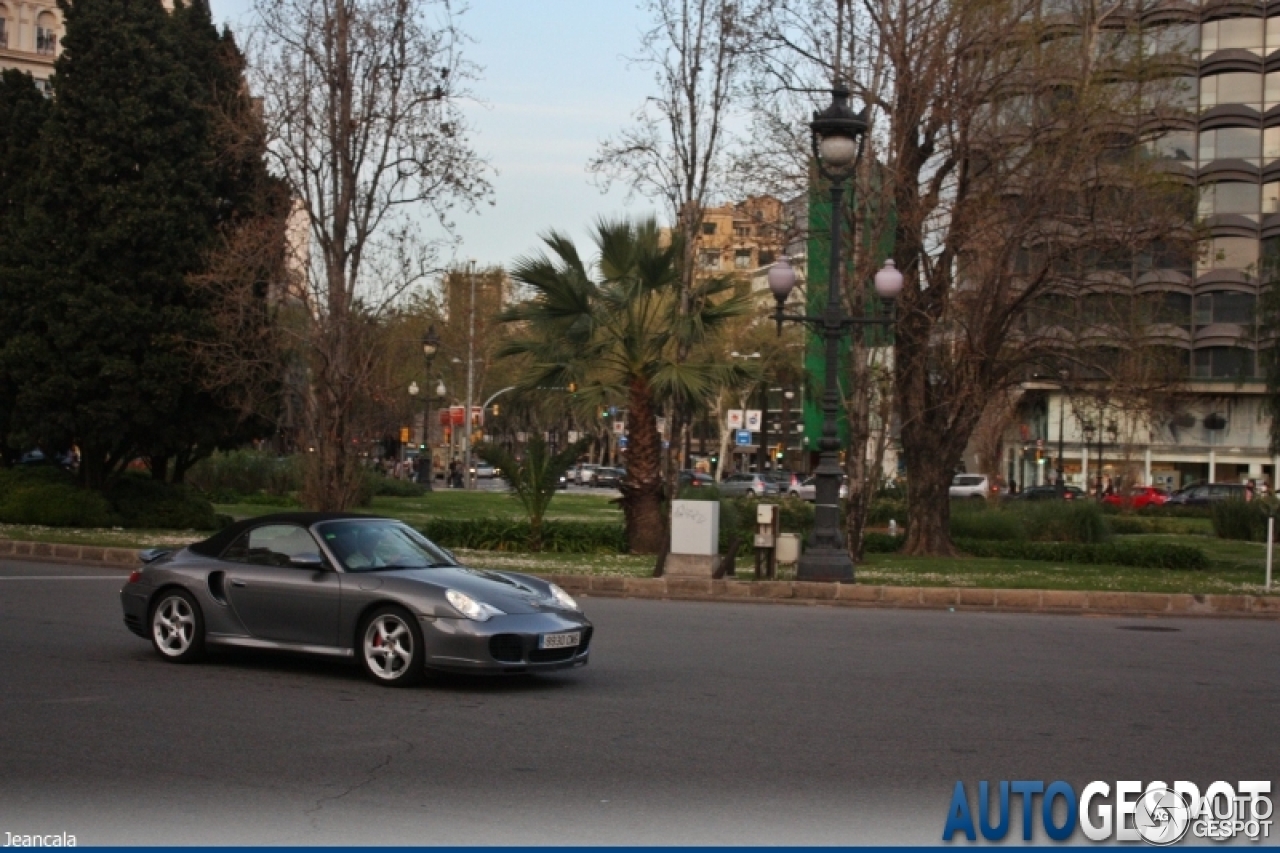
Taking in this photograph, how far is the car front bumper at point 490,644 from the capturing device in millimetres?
10625

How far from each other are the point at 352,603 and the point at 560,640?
62.6 inches

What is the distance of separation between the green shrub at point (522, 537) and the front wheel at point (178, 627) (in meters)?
15.5

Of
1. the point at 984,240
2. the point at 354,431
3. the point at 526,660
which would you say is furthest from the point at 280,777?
the point at 984,240

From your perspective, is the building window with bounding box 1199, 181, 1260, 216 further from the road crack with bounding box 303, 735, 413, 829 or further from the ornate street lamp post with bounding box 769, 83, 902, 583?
the road crack with bounding box 303, 735, 413, 829

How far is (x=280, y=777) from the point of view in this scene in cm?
799

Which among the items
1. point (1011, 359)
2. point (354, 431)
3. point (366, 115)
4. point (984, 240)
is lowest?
point (354, 431)

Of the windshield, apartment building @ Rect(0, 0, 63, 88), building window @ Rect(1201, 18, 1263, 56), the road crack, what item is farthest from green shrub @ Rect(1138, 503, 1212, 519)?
apartment building @ Rect(0, 0, 63, 88)

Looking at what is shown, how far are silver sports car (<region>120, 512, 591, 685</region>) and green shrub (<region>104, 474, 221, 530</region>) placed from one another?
62.1ft

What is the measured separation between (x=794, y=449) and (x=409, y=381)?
5372cm

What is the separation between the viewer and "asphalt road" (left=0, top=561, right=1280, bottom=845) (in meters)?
7.21

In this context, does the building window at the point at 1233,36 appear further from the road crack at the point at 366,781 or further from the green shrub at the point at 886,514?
the road crack at the point at 366,781

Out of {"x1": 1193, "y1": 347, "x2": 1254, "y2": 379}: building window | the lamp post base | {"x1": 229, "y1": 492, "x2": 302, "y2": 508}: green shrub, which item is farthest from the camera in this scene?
{"x1": 1193, "y1": 347, "x2": 1254, "y2": 379}: building window

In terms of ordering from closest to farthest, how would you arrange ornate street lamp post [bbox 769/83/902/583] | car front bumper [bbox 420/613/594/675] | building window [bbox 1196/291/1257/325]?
car front bumper [bbox 420/613/594/675], ornate street lamp post [bbox 769/83/902/583], building window [bbox 1196/291/1257/325]

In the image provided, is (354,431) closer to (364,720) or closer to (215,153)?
(215,153)
